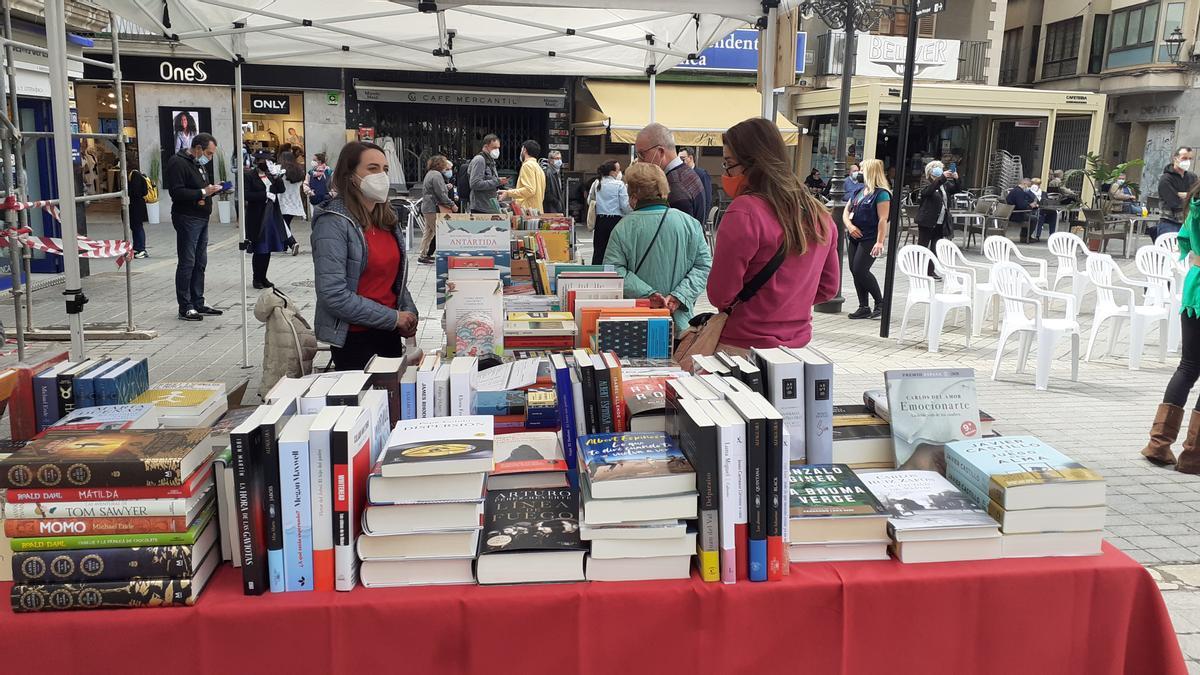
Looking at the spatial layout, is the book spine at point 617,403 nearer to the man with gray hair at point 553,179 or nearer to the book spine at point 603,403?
the book spine at point 603,403

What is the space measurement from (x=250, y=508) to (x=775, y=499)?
43.5 inches

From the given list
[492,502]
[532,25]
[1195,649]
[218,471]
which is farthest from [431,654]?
[532,25]

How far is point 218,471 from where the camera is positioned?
6.19 ft

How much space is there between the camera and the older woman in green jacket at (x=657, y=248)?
461cm

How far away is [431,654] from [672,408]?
Answer: 2.60ft

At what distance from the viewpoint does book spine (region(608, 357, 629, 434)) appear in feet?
7.44

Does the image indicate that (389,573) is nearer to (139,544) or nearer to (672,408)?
(139,544)

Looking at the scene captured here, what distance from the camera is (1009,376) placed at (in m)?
7.32

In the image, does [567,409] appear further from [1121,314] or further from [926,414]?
[1121,314]

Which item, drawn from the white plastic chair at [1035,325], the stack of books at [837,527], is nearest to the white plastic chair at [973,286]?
the white plastic chair at [1035,325]

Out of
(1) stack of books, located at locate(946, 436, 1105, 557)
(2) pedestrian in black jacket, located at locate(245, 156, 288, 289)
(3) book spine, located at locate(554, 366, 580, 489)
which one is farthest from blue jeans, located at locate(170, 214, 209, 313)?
(1) stack of books, located at locate(946, 436, 1105, 557)

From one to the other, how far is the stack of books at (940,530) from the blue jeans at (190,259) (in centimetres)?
818

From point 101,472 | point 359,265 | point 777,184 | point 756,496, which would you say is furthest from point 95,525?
point 777,184

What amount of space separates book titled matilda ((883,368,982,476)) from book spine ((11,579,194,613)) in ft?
5.87
